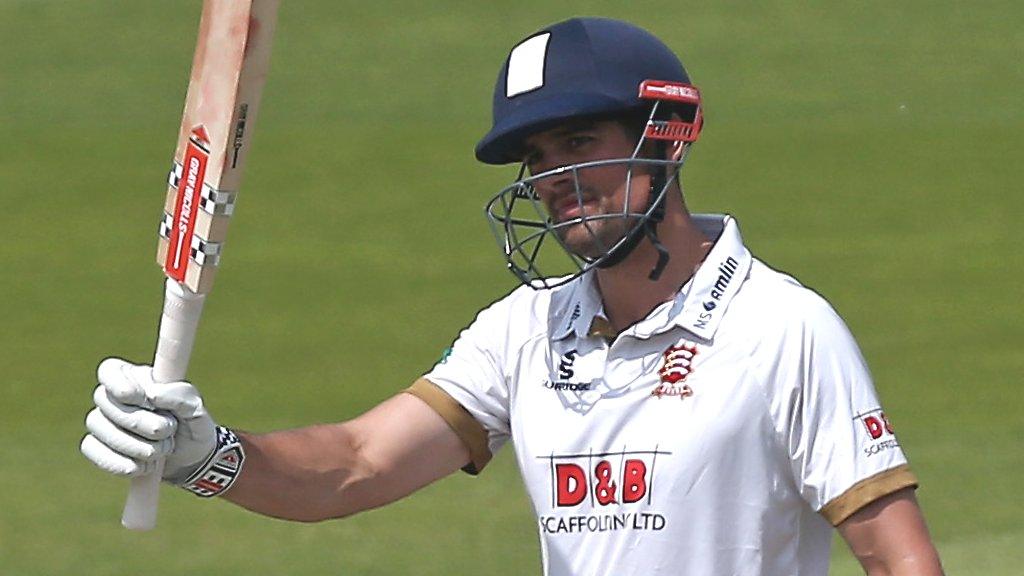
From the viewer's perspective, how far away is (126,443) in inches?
164

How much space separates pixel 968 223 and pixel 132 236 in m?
4.84

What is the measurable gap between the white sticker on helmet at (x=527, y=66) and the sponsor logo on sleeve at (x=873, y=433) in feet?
3.05

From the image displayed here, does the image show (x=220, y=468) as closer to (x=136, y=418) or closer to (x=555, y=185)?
(x=136, y=418)

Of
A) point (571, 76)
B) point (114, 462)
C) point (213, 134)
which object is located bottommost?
point (114, 462)

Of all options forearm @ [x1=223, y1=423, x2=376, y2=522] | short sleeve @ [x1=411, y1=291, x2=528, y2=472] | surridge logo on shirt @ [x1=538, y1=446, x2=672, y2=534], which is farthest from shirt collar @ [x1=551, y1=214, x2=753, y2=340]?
forearm @ [x1=223, y1=423, x2=376, y2=522]

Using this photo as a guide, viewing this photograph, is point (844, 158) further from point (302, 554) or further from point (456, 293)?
point (302, 554)

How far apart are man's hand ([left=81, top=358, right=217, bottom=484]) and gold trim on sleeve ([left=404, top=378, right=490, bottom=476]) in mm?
617

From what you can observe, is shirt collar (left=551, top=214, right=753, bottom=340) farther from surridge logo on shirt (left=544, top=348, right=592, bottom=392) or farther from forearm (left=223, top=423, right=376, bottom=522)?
forearm (left=223, top=423, right=376, bottom=522)

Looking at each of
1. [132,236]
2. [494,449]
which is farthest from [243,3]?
[132,236]

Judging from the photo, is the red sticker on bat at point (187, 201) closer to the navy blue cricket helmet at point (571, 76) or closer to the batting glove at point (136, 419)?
the batting glove at point (136, 419)

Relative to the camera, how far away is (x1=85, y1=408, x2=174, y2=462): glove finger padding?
4.16 meters

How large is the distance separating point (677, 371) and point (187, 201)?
1.03 meters

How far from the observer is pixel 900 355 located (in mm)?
10711

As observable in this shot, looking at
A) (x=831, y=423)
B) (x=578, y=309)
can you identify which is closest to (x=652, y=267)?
(x=578, y=309)
